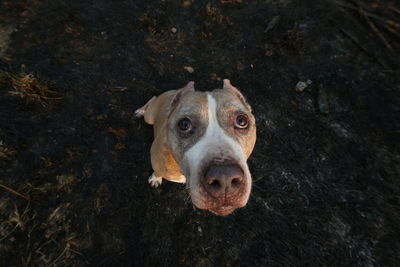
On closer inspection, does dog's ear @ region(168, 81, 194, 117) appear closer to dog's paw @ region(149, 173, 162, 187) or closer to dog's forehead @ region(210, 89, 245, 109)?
dog's forehead @ region(210, 89, 245, 109)

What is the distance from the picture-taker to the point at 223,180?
190 cm

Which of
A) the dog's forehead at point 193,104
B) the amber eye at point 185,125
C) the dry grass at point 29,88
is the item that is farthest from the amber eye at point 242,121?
the dry grass at point 29,88

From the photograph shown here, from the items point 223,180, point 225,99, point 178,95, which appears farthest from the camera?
point 178,95

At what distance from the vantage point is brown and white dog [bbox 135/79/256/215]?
1.95 meters

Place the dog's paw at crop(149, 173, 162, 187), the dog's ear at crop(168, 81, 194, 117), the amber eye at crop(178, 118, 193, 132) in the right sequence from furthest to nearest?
the dog's paw at crop(149, 173, 162, 187) < the dog's ear at crop(168, 81, 194, 117) < the amber eye at crop(178, 118, 193, 132)

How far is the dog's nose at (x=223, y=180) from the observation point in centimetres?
189

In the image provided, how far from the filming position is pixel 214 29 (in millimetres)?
5469

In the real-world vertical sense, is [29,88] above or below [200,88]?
above

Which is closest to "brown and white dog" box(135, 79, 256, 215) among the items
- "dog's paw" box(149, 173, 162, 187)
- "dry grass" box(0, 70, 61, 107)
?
"dog's paw" box(149, 173, 162, 187)

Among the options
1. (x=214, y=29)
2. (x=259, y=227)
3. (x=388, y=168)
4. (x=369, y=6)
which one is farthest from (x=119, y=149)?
(x=369, y=6)

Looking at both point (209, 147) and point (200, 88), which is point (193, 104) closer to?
point (209, 147)

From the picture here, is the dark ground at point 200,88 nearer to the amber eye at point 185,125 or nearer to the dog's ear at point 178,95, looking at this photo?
the dog's ear at point 178,95

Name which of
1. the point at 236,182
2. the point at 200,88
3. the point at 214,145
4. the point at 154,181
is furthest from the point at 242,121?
the point at 200,88

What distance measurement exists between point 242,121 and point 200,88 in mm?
2563
